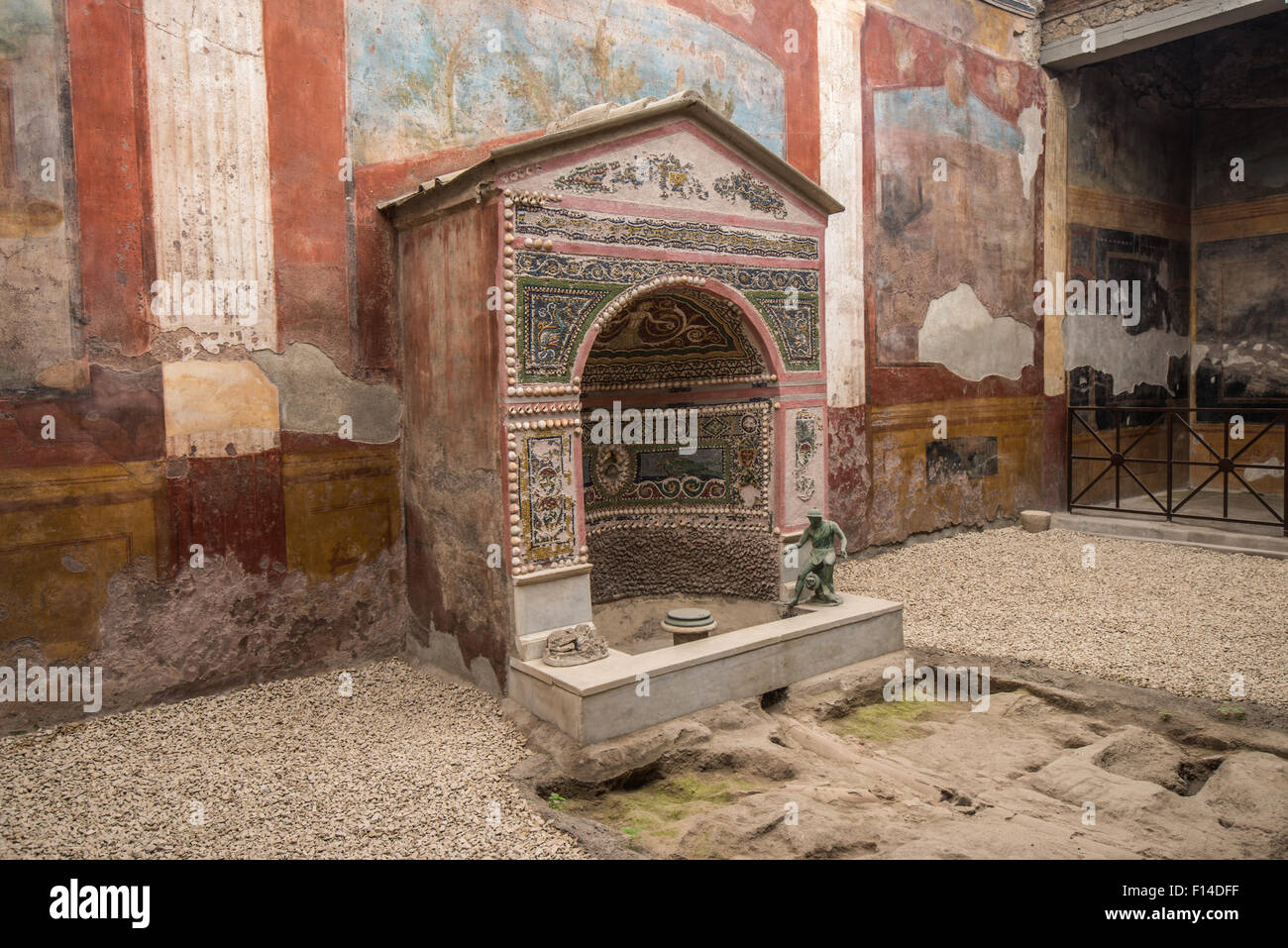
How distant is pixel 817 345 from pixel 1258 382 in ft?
27.5

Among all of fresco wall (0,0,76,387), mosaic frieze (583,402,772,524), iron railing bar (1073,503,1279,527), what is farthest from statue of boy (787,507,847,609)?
iron railing bar (1073,503,1279,527)

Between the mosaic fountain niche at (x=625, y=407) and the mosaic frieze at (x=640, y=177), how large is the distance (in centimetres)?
1

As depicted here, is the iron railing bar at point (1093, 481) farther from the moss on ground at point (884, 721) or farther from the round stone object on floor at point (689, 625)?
the round stone object on floor at point (689, 625)

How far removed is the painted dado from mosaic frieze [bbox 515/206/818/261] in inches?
0.4

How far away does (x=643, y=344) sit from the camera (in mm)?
6410

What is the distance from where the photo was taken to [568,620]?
5.01 meters

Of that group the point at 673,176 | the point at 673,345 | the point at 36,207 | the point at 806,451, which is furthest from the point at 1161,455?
the point at 36,207

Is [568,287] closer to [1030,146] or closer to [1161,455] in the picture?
[1030,146]

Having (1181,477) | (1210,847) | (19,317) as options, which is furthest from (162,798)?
(1181,477)

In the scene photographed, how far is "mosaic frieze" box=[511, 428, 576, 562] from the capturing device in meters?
4.83

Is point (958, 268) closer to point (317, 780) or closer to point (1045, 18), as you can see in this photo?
point (1045, 18)

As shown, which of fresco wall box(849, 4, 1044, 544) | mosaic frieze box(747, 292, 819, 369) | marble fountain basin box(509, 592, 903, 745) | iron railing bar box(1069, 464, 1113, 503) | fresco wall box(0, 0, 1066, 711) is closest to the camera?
marble fountain basin box(509, 592, 903, 745)

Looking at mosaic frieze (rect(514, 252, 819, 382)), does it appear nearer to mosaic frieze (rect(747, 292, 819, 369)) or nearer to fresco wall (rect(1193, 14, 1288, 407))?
mosaic frieze (rect(747, 292, 819, 369))

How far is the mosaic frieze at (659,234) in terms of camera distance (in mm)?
4824
